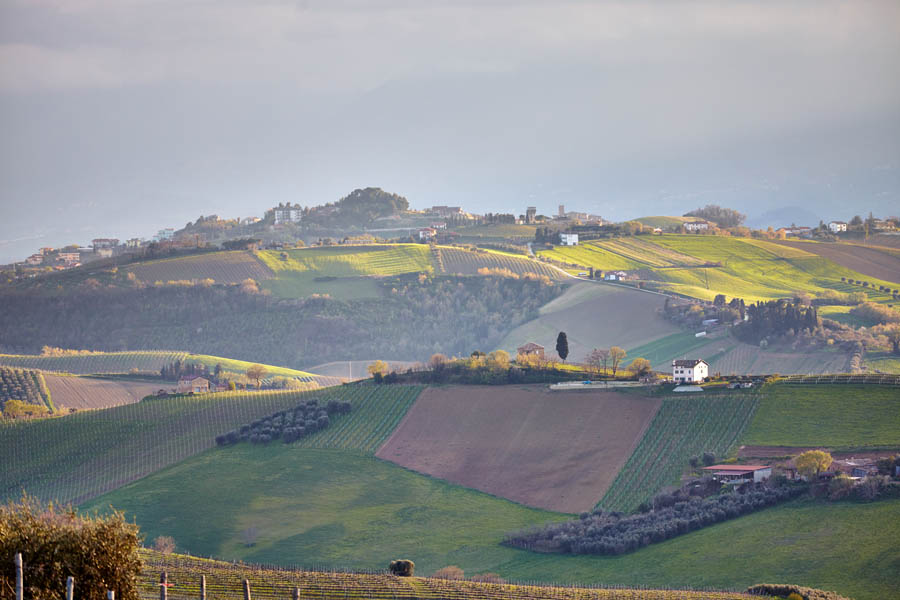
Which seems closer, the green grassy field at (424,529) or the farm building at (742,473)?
the green grassy field at (424,529)

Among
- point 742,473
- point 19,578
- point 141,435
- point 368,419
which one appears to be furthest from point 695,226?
point 19,578

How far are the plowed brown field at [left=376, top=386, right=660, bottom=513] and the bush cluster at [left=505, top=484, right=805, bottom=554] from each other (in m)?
4.49

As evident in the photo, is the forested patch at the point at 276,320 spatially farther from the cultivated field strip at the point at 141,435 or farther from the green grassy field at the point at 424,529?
the green grassy field at the point at 424,529

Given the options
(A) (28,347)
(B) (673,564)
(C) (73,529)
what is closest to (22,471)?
(B) (673,564)

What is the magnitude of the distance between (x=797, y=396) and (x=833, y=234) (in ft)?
396

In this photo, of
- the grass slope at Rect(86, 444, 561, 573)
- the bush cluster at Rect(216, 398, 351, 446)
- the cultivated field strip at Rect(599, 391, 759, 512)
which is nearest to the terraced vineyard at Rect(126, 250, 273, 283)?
the bush cluster at Rect(216, 398, 351, 446)

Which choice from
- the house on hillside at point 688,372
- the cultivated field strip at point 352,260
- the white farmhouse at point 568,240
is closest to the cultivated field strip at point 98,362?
the cultivated field strip at point 352,260

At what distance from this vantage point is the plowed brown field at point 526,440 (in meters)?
72.8

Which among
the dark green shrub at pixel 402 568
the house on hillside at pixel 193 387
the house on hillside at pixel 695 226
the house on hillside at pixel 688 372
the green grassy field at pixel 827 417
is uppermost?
the house on hillside at pixel 695 226

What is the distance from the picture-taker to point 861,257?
165500 mm

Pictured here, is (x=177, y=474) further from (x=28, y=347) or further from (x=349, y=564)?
(x=28, y=347)

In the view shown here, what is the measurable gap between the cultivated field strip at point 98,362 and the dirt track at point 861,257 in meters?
88.4

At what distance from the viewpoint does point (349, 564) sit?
63.8 m

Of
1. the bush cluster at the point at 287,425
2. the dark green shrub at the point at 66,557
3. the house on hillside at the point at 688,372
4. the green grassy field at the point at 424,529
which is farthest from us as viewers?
the bush cluster at the point at 287,425
